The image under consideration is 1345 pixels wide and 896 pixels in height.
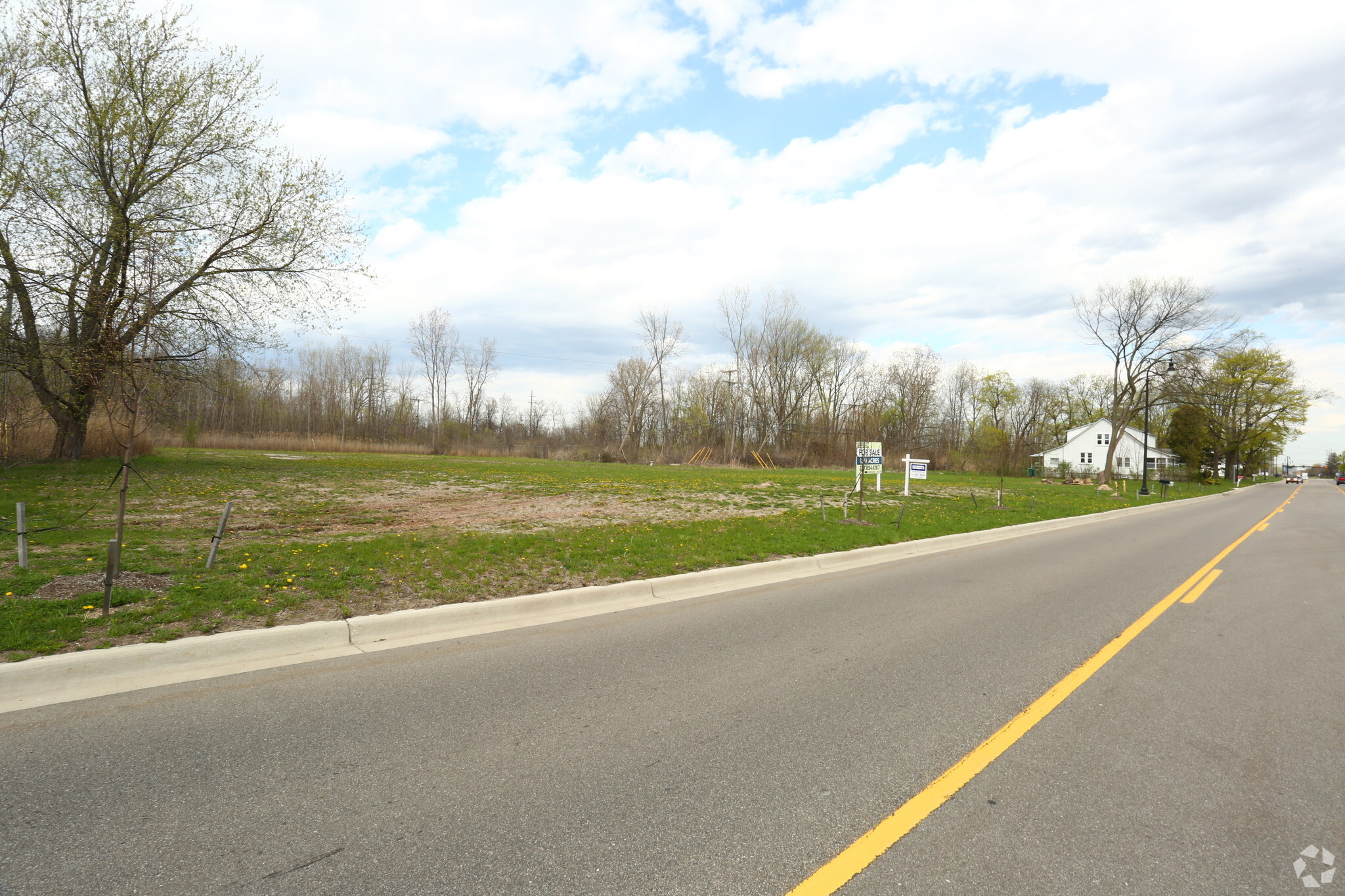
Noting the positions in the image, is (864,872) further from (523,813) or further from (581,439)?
(581,439)

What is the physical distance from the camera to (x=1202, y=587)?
9.09 metres

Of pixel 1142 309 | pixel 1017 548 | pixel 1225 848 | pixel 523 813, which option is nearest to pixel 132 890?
pixel 523 813

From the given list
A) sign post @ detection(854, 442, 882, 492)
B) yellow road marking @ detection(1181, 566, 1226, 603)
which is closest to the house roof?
sign post @ detection(854, 442, 882, 492)

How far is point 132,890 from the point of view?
8.13ft

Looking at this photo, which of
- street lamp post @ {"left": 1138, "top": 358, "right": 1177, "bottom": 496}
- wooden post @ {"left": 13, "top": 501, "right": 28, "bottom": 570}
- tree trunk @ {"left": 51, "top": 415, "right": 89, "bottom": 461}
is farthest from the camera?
street lamp post @ {"left": 1138, "top": 358, "right": 1177, "bottom": 496}

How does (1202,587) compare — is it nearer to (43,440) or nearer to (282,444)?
(43,440)

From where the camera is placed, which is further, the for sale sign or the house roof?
the house roof

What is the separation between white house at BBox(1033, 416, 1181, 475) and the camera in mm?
77188

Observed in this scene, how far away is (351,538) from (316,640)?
4.95m

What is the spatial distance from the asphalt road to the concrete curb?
27 cm

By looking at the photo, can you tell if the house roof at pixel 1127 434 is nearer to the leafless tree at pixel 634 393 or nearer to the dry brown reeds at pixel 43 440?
the leafless tree at pixel 634 393

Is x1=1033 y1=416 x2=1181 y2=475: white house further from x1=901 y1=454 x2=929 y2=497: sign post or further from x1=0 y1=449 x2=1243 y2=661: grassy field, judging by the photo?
x1=0 y1=449 x2=1243 y2=661: grassy field

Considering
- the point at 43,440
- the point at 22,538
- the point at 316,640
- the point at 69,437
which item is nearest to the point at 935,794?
the point at 316,640

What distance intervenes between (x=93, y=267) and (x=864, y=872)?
23.8 m
